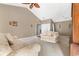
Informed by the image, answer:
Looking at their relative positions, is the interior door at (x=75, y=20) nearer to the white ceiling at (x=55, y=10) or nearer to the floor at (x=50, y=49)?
the white ceiling at (x=55, y=10)

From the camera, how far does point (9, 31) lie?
1471 mm

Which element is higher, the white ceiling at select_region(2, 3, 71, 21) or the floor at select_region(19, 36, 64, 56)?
the white ceiling at select_region(2, 3, 71, 21)

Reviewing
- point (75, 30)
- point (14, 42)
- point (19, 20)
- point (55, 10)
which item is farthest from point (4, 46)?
point (75, 30)

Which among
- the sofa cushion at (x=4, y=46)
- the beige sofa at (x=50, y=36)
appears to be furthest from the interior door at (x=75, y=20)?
the sofa cushion at (x=4, y=46)

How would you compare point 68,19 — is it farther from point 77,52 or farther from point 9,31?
point 9,31

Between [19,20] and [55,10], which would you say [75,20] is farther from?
[19,20]

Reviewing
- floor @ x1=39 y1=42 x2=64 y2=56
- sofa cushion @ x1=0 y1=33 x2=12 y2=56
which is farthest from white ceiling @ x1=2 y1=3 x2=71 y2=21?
sofa cushion @ x1=0 y1=33 x2=12 y2=56

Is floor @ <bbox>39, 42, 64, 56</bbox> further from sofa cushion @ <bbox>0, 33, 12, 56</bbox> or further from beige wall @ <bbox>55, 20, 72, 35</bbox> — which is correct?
sofa cushion @ <bbox>0, 33, 12, 56</bbox>

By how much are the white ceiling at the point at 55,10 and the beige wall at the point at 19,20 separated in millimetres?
62

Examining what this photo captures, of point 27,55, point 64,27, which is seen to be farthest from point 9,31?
point 64,27

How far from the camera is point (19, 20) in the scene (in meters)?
1.48

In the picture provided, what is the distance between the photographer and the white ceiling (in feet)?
4.84

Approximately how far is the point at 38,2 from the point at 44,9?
0.30ft

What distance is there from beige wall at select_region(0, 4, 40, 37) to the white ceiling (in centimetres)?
6
